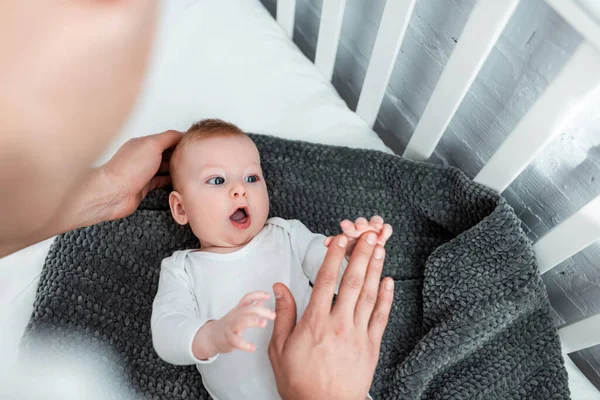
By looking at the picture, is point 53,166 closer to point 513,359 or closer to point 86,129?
point 86,129

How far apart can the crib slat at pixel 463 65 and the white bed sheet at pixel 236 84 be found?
0.67 feet

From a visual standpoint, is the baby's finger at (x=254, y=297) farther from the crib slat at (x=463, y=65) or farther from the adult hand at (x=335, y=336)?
the crib slat at (x=463, y=65)

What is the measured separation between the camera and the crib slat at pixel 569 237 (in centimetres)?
80

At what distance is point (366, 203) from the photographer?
3.57 ft

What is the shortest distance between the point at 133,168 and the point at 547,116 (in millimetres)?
680

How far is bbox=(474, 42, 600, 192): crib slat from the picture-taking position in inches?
26.1

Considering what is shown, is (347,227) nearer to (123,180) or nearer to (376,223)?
(376,223)

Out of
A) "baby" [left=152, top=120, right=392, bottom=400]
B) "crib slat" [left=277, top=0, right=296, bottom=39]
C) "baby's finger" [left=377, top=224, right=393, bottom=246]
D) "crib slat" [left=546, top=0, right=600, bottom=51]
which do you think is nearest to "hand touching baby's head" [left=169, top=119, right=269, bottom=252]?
"baby" [left=152, top=120, right=392, bottom=400]

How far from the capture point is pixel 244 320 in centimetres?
67

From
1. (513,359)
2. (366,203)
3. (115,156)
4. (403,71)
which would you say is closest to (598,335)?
(513,359)

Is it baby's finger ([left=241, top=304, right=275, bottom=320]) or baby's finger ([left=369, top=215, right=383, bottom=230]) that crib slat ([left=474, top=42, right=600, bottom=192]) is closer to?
baby's finger ([left=369, top=215, right=383, bottom=230])

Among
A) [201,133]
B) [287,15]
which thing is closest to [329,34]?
[287,15]

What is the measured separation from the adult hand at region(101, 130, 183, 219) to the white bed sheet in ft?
0.51

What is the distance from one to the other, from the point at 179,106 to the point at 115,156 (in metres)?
0.26
